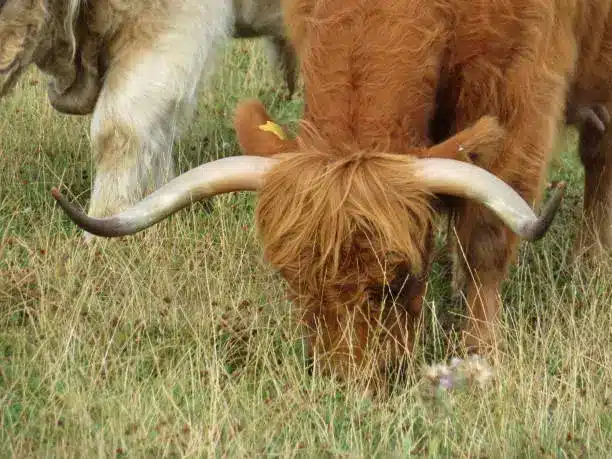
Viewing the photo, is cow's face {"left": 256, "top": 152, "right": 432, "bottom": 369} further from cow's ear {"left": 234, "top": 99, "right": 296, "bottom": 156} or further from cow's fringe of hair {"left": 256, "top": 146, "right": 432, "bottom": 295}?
cow's ear {"left": 234, "top": 99, "right": 296, "bottom": 156}

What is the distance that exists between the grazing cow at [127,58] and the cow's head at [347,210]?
1.64 metres

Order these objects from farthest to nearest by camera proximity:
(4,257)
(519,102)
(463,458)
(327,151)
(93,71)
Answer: (93,71) < (4,257) < (519,102) < (327,151) < (463,458)

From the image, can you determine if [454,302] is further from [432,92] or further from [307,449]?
[307,449]

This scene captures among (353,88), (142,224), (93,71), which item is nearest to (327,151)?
(353,88)

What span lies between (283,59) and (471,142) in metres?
3.75

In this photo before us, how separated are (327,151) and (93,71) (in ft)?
7.67

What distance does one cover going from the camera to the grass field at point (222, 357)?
4.52 metres

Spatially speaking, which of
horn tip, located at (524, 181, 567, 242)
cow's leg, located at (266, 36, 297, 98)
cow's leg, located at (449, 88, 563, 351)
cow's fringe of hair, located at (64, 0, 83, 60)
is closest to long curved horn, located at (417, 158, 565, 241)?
horn tip, located at (524, 181, 567, 242)

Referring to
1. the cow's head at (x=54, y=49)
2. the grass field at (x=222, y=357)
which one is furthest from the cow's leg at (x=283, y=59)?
the cow's head at (x=54, y=49)

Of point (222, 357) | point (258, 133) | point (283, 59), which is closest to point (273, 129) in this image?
point (258, 133)

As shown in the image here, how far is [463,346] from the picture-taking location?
5406 mm

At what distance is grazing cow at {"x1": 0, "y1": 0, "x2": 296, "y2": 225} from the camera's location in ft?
21.2

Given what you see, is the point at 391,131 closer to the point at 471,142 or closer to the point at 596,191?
the point at 471,142

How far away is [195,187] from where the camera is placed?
A: 4.92m
